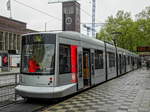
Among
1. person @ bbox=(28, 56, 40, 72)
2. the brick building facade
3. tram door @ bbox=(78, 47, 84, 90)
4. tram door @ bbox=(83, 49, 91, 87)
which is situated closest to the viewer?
person @ bbox=(28, 56, 40, 72)

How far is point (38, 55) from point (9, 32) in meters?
60.4

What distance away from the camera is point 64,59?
991 cm

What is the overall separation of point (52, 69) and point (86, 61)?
151 inches

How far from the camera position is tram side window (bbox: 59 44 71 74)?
9625 mm

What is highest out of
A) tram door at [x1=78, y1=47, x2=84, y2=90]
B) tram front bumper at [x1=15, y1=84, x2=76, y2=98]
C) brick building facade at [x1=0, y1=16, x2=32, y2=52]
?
brick building facade at [x1=0, y1=16, x2=32, y2=52]

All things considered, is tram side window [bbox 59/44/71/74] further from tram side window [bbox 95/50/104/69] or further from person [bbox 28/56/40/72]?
tram side window [bbox 95/50/104/69]

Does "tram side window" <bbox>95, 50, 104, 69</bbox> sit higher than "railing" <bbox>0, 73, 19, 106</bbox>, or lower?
higher

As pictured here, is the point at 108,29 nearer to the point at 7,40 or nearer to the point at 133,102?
the point at 7,40

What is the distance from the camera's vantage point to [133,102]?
9.58 m

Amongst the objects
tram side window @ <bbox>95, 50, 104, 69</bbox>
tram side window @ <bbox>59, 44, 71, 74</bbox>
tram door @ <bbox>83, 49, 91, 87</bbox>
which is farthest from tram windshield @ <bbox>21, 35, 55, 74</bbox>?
tram side window @ <bbox>95, 50, 104, 69</bbox>

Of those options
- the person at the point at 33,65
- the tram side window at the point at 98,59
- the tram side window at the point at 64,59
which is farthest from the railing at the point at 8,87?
the tram side window at the point at 98,59

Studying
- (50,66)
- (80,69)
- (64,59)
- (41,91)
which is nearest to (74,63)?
(80,69)

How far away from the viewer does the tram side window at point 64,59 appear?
31.6 feet

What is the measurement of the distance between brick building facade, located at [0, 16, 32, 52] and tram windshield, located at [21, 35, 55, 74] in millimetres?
55448
